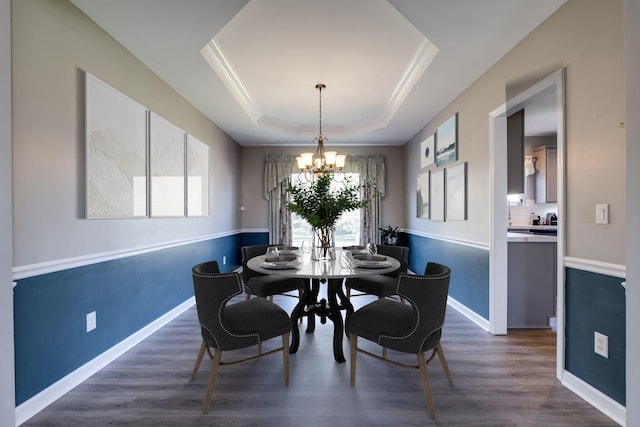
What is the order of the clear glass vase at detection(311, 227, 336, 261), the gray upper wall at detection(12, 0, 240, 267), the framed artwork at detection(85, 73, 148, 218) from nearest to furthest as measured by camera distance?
the gray upper wall at detection(12, 0, 240, 267) < the framed artwork at detection(85, 73, 148, 218) < the clear glass vase at detection(311, 227, 336, 261)

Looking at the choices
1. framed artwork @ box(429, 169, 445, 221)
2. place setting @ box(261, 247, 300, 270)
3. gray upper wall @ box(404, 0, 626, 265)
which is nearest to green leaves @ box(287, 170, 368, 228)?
place setting @ box(261, 247, 300, 270)

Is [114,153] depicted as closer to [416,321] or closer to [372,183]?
[416,321]

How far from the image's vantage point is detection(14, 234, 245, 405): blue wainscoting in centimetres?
165

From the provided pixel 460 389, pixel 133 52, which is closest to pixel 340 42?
pixel 133 52

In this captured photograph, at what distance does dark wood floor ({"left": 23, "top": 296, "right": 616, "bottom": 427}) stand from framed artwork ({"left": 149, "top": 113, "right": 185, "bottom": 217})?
136 centimetres

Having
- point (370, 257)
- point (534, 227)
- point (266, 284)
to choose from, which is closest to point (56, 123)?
point (266, 284)

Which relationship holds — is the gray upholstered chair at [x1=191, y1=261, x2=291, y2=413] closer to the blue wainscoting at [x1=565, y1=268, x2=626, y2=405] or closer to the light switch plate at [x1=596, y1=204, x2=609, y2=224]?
the blue wainscoting at [x1=565, y1=268, x2=626, y2=405]

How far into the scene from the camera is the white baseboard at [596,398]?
5.32 ft

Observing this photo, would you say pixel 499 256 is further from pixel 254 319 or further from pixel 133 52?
pixel 133 52

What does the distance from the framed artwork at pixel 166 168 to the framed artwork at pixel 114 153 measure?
0.13m

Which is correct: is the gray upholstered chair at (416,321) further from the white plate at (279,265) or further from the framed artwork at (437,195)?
the framed artwork at (437,195)

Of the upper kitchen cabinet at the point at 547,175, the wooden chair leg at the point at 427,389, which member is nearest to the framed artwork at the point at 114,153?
the wooden chair leg at the point at 427,389

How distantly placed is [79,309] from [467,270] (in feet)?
11.4

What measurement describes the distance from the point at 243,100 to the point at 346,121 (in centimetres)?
185
